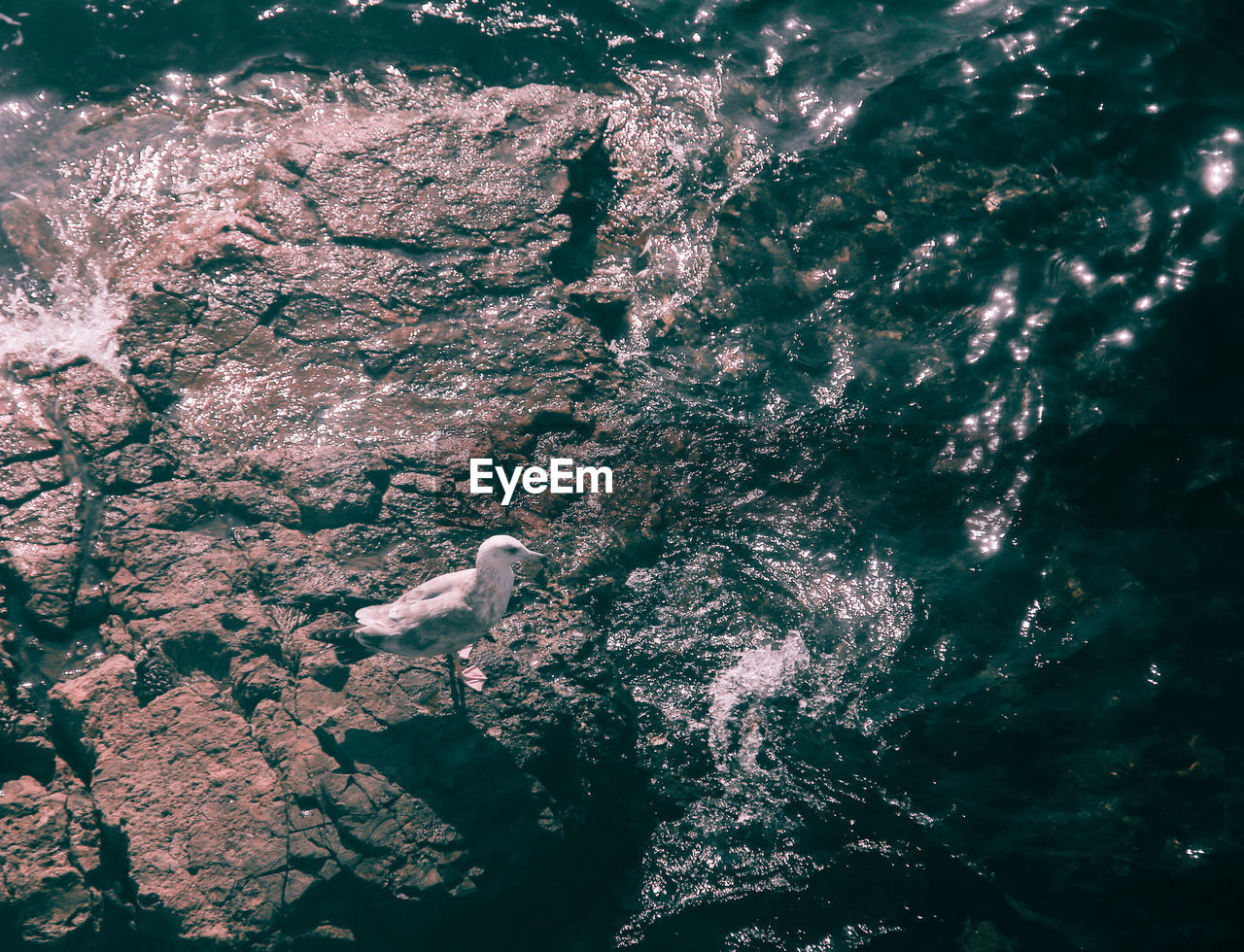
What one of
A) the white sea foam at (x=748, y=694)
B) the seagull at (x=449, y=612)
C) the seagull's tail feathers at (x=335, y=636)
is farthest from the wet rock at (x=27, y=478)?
the white sea foam at (x=748, y=694)

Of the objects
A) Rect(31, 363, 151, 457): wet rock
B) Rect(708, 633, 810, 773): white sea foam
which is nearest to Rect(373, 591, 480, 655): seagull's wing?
Rect(708, 633, 810, 773): white sea foam

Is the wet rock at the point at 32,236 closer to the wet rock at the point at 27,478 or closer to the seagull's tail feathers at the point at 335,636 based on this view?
the wet rock at the point at 27,478

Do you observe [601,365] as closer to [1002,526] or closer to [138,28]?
[1002,526]

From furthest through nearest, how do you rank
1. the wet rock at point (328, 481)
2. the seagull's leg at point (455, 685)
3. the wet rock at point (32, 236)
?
the wet rock at point (32, 236)
the wet rock at point (328, 481)
the seagull's leg at point (455, 685)

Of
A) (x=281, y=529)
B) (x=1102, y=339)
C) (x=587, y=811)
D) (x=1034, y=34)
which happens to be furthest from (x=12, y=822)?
(x=1034, y=34)

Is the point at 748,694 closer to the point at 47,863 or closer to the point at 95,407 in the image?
the point at 47,863

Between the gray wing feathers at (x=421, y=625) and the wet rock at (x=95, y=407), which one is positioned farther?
the wet rock at (x=95, y=407)
